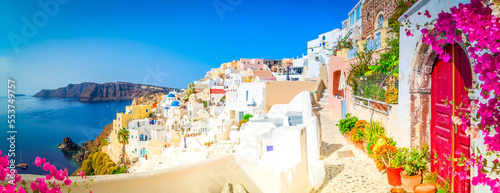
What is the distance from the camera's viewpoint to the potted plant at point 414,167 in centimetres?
405

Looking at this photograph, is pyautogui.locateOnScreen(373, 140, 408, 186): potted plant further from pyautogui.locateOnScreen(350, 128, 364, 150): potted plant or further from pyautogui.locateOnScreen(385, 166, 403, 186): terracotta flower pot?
A: pyautogui.locateOnScreen(350, 128, 364, 150): potted plant

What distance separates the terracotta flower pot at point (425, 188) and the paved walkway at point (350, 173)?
1.77ft

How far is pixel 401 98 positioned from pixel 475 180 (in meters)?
3.61

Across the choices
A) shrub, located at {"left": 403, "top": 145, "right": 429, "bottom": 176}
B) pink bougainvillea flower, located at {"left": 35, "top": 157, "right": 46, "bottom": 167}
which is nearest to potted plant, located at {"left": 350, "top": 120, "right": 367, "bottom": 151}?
shrub, located at {"left": 403, "top": 145, "right": 429, "bottom": 176}

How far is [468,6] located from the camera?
163cm

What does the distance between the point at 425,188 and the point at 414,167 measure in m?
0.43

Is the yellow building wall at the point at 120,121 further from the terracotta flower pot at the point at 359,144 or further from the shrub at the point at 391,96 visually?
the shrub at the point at 391,96

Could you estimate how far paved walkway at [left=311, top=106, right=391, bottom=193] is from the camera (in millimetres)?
4598

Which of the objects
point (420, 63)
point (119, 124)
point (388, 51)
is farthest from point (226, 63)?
point (420, 63)

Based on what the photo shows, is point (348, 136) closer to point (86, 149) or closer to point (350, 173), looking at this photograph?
point (350, 173)

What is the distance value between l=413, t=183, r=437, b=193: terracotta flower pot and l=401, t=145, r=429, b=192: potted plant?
205 mm

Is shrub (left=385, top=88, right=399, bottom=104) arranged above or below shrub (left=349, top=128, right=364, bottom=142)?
above

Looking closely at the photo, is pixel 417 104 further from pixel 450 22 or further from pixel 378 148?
pixel 450 22

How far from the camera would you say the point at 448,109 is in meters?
3.60
